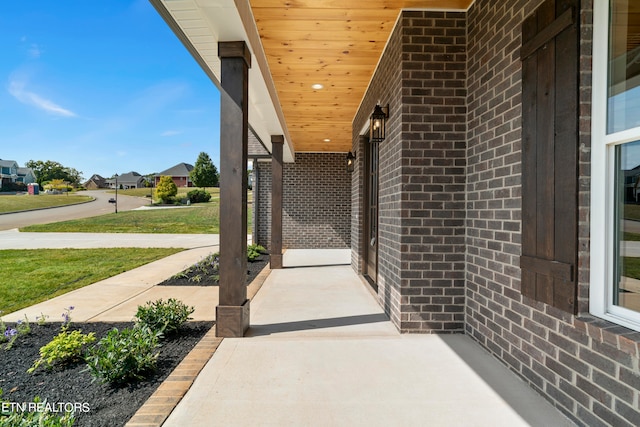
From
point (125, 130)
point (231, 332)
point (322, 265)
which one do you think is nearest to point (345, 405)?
point (231, 332)

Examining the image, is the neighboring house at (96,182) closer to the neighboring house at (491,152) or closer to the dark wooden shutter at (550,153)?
the neighboring house at (491,152)

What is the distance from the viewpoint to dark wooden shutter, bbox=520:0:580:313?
1.93 metres

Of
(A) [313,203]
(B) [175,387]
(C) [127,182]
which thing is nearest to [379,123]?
(B) [175,387]

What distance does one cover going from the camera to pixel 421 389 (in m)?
2.28

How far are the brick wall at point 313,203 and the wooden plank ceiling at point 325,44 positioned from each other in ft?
14.5

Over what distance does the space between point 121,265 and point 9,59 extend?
37004mm

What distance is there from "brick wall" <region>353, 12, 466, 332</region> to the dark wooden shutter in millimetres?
978

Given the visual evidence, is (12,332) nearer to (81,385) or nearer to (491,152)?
(81,385)

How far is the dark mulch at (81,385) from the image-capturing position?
202 centimetres

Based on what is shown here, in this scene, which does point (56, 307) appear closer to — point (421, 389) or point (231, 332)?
point (231, 332)

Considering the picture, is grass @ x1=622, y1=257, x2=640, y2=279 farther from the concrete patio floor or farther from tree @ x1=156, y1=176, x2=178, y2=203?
tree @ x1=156, y1=176, x2=178, y2=203

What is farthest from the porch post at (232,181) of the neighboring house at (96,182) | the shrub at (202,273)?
the neighboring house at (96,182)

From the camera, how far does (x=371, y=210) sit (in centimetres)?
607

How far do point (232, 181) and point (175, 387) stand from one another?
5.83 feet
